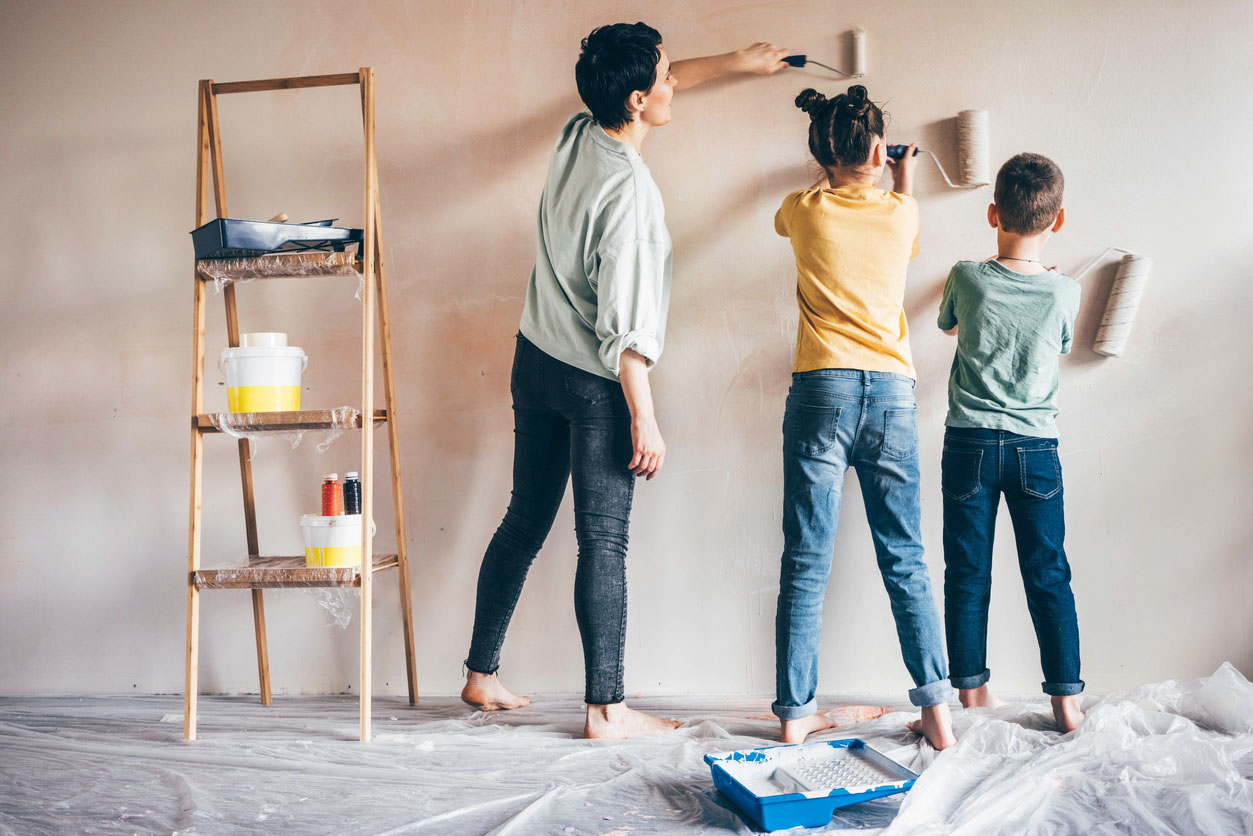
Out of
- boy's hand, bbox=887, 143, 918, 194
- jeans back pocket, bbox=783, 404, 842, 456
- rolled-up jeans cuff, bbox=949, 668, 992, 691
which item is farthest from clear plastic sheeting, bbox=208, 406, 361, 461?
rolled-up jeans cuff, bbox=949, 668, 992, 691

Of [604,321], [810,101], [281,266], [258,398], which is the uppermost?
[810,101]

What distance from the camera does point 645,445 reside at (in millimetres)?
1479

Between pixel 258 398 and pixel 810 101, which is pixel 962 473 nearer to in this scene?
pixel 810 101

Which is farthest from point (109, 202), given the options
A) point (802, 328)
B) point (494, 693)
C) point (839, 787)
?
point (839, 787)

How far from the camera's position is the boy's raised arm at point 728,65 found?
1.79m

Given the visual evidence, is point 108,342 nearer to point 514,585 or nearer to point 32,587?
point 32,587

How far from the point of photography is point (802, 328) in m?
1.57

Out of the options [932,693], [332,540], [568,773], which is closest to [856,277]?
[932,693]

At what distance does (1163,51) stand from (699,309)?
46.0 inches

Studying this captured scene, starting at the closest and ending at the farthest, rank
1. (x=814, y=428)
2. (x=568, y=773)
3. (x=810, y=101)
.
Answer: (x=568, y=773)
(x=814, y=428)
(x=810, y=101)

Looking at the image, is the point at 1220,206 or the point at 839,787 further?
the point at 1220,206

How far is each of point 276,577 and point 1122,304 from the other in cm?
185

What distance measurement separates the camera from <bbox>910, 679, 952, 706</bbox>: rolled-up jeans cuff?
144 centimetres

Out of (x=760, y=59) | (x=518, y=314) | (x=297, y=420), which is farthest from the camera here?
(x=518, y=314)
